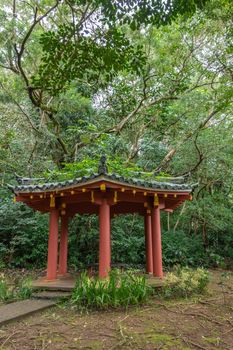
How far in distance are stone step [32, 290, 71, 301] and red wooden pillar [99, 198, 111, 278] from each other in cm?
76

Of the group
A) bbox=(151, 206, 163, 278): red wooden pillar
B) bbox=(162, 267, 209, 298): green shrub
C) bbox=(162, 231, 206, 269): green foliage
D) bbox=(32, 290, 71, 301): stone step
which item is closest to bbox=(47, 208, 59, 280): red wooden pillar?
bbox=(32, 290, 71, 301): stone step

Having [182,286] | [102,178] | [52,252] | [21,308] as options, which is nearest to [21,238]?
[52,252]

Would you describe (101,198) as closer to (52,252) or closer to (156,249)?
(52,252)

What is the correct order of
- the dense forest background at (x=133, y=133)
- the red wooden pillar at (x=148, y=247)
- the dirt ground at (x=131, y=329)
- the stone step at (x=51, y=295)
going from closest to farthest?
the dirt ground at (x=131, y=329) → the stone step at (x=51, y=295) → the red wooden pillar at (x=148, y=247) → the dense forest background at (x=133, y=133)

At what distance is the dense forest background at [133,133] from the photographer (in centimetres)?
918

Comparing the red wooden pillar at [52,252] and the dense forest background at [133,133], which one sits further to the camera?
the dense forest background at [133,133]

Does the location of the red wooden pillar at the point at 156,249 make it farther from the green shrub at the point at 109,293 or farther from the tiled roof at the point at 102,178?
the green shrub at the point at 109,293

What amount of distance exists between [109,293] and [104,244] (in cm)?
107

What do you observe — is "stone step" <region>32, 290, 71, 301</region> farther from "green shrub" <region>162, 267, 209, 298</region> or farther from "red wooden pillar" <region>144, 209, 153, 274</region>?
"red wooden pillar" <region>144, 209, 153, 274</region>

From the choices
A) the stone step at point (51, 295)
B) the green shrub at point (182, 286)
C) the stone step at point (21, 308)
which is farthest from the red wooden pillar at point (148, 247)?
the stone step at point (21, 308)

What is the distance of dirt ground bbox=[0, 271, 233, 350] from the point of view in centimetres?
349

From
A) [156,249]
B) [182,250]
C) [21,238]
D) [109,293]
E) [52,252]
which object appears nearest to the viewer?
[109,293]

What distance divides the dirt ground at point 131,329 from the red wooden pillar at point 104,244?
100cm

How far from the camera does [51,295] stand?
541 centimetres
